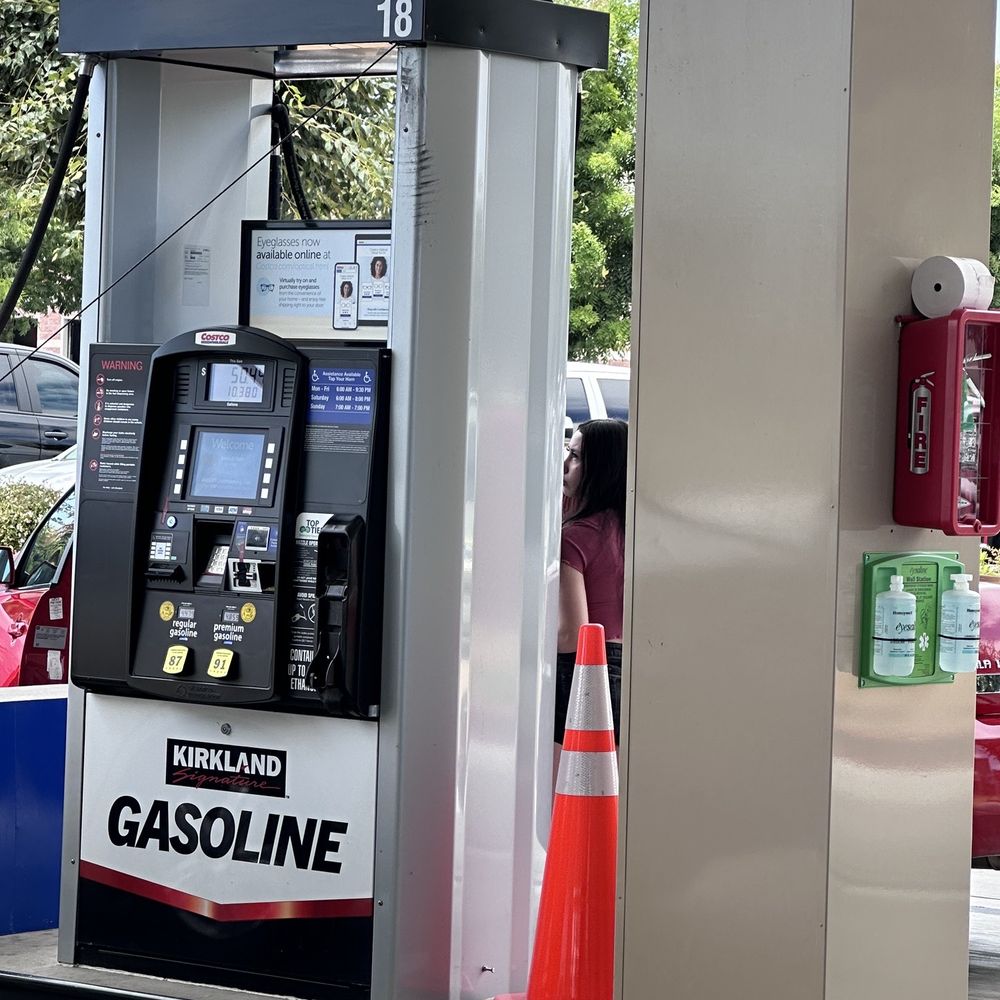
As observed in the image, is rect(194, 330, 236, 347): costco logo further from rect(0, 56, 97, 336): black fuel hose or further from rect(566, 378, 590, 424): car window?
rect(566, 378, 590, 424): car window

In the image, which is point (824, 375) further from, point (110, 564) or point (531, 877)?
point (110, 564)

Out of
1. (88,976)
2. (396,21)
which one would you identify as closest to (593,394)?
(396,21)

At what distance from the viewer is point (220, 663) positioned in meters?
5.02

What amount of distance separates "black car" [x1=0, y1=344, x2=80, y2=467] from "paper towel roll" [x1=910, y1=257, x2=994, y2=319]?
11756mm

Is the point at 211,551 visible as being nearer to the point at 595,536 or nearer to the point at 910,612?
the point at 595,536

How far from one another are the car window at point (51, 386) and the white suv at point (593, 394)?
17.0ft

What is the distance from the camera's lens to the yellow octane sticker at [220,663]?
5.00 m

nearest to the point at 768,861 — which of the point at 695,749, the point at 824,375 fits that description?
the point at 695,749

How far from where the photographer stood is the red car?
6777mm

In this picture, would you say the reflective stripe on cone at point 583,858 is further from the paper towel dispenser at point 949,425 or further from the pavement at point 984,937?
the pavement at point 984,937

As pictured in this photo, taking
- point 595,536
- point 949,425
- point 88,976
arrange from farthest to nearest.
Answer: point 595,536 < point 88,976 < point 949,425

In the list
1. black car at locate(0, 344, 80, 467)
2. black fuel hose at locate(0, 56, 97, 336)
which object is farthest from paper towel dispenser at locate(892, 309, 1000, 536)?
black car at locate(0, 344, 80, 467)

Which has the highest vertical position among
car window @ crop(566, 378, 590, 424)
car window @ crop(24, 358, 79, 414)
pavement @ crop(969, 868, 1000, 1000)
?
car window @ crop(24, 358, 79, 414)
